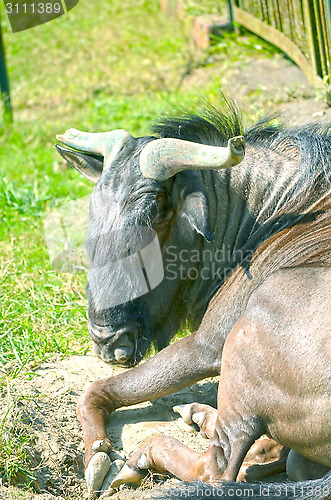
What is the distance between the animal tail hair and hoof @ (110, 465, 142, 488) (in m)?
0.52

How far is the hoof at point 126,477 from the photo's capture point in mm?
4176

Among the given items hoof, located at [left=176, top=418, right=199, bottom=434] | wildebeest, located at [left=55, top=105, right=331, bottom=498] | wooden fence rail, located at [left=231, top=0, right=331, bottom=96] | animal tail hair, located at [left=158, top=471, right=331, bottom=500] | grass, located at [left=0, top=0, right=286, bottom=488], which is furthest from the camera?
wooden fence rail, located at [left=231, top=0, right=331, bottom=96]

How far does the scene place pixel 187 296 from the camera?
4730 mm

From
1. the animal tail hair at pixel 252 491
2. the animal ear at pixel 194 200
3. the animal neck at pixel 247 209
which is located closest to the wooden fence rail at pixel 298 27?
the animal neck at pixel 247 209

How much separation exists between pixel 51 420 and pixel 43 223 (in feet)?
10.7

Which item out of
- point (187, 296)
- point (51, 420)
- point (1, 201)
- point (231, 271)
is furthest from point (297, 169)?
point (1, 201)

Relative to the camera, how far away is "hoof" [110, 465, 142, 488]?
164 inches

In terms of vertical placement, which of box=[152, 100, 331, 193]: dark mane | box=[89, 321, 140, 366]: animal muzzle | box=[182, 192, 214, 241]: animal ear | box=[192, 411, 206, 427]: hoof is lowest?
box=[192, 411, 206, 427]: hoof

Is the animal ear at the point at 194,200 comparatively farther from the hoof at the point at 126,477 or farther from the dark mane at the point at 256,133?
the hoof at the point at 126,477

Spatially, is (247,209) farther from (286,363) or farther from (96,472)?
(96,472)

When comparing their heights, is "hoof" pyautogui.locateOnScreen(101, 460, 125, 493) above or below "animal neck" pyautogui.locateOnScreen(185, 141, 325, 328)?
below

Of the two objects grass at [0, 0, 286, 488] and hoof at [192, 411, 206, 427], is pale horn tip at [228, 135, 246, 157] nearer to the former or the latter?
grass at [0, 0, 286, 488]

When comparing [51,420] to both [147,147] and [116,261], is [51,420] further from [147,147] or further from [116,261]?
[147,147]

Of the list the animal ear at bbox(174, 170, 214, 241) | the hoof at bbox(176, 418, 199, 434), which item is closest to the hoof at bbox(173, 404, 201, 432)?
the hoof at bbox(176, 418, 199, 434)
